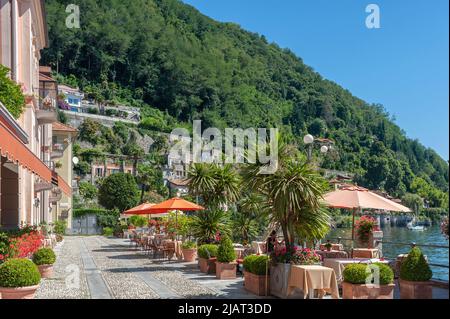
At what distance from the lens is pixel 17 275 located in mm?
8742

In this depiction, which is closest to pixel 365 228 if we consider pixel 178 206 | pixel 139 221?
pixel 178 206

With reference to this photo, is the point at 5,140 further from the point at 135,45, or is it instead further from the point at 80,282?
the point at 135,45

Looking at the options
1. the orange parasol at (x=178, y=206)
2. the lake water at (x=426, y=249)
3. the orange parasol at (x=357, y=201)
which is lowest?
the lake water at (x=426, y=249)

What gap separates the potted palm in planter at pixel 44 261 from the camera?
14422 millimetres

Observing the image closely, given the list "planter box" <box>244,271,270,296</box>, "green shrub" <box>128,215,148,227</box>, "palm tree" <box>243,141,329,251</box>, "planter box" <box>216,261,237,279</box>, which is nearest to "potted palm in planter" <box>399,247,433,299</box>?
"palm tree" <box>243,141,329,251</box>

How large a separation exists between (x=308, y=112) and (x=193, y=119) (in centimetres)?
2812

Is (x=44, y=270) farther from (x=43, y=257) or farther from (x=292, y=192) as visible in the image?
(x=292, y=192)

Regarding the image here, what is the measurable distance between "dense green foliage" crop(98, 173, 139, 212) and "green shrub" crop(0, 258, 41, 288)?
51.9m

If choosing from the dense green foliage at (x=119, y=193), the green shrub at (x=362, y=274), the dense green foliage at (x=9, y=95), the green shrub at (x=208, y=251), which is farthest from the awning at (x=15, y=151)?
Answer: the dense green foliage at (x=119, y=193)

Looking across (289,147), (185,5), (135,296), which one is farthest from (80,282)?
(185,5)

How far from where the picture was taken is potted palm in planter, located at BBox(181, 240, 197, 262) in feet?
63.2

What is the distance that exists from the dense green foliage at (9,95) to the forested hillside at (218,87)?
9940cm

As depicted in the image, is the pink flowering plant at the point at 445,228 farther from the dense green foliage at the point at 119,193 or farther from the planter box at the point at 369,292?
the dense green foliage at the point at 119,193
